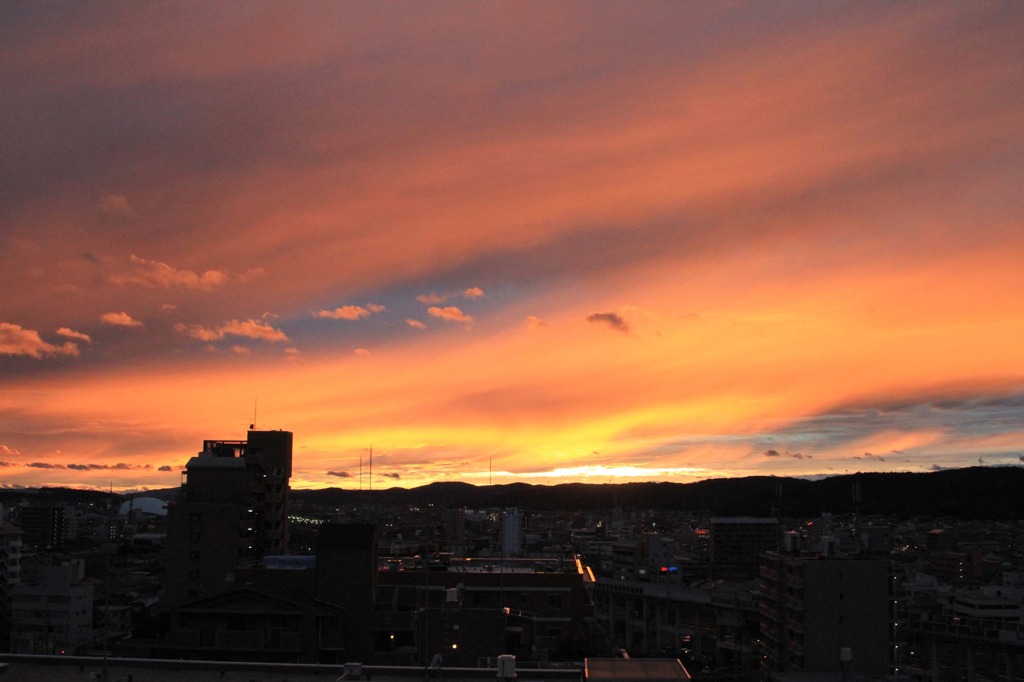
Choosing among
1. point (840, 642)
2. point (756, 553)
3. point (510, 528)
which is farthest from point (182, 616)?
point (756, 553)

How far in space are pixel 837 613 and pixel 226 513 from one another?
86.9 ft

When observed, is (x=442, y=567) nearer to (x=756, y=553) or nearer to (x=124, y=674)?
(x=124, y=674)

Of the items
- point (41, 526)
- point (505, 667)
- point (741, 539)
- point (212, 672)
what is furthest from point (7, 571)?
point (741, 539)

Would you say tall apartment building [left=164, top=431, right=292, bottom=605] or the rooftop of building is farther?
tall apartment building [left=164, top=431, right=292, bottom=605]

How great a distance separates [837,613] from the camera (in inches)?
1515

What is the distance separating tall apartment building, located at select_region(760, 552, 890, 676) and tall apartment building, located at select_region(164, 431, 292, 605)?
24.3 meters

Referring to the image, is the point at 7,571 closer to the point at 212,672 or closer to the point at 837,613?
the point at 212,672

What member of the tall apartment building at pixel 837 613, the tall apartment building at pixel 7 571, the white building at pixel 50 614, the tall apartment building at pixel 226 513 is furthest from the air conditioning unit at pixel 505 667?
the tall apartment building at pixel 7 571

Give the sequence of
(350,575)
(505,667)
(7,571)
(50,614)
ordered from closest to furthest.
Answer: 1. (505,667)
2. (350,575)
3. (50,614)
4. (7,571)

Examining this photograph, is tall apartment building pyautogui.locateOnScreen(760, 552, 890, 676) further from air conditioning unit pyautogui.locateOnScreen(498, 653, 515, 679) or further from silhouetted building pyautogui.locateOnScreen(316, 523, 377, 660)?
air conditioning unit pyautogui.locateOnScreen(498, 653, 515, 679)

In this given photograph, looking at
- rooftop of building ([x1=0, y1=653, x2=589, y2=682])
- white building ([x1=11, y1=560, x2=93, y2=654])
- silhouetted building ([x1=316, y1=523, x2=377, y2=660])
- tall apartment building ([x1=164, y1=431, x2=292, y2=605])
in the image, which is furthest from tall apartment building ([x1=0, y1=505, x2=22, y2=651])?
rooftop of building ([x1=0, y1=653, x2=589, y2=682])

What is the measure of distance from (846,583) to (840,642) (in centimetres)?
253

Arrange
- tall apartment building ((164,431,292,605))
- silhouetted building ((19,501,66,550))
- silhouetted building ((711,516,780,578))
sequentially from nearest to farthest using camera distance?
tall apartment building ((164,431,292,605)) < silhouetted building ((711,516,780,578)) < silhouetted building ((19,501,66,550))

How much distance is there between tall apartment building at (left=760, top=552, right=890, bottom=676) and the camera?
37.2 m
